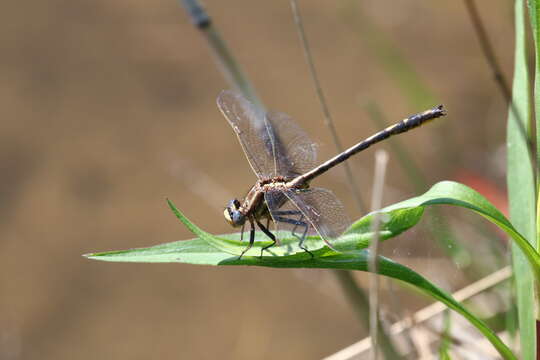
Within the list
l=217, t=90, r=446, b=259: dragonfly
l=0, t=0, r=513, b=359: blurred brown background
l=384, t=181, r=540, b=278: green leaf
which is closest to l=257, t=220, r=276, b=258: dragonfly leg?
l=217, t=90, r=446, b=259: dragonfly

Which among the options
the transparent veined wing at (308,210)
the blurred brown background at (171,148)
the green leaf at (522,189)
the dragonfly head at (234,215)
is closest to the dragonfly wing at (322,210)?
the transparent veined wing at (308,210)

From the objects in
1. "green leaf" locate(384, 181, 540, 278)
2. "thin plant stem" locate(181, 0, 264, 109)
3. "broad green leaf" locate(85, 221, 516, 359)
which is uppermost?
"thin plant stem" locate(181, 0, 264, 109)

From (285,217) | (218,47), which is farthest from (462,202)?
(218,47)

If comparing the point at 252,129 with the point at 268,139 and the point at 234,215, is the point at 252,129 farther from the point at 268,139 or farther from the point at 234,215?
the point at 234,215

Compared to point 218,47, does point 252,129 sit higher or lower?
lower

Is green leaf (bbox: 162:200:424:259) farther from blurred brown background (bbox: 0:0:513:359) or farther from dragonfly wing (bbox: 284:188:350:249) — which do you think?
blurred brown background (bbox: 0:0:513:359)

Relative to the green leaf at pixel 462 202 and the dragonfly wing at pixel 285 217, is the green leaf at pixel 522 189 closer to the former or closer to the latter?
the green leaf at pixel 462 202
